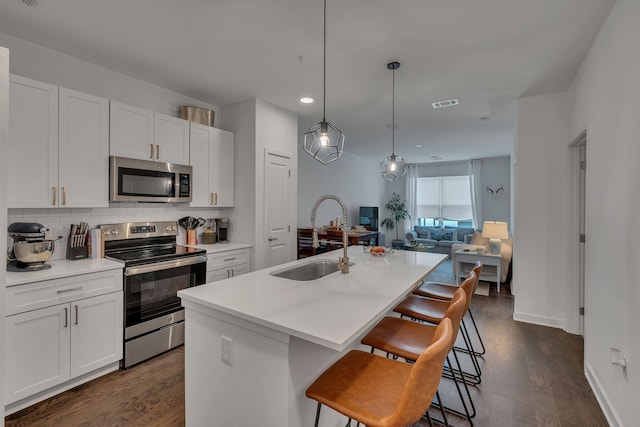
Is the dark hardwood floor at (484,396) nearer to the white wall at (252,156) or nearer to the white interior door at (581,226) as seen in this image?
the white interior door at (581,226)

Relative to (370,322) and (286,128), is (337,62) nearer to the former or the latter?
(286,128)

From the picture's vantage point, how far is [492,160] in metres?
8.56

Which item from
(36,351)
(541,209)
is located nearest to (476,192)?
(541,209)

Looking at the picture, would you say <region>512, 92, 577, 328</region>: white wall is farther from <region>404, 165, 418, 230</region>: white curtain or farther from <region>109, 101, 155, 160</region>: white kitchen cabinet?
<region>404, 165, 418, 230</region>: white curtain

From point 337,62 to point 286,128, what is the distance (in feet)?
4.99

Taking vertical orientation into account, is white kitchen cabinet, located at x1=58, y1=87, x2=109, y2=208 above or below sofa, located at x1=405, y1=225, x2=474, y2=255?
above

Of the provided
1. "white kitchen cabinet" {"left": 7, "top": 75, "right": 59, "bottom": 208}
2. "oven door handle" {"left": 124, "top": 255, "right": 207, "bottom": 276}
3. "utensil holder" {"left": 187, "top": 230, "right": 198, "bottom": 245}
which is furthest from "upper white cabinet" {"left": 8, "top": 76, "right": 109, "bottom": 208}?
A: "utensil holder" {"left": 187, "top": 230, "right": 198, "bottom": 245}

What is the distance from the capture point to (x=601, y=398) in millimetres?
2137

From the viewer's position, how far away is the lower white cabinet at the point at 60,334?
2.04 meters

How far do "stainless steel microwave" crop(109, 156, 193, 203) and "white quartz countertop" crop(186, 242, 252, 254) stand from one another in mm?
556

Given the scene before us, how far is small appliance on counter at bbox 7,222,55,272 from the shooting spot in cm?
222

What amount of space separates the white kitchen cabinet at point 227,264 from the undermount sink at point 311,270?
1.23 meters

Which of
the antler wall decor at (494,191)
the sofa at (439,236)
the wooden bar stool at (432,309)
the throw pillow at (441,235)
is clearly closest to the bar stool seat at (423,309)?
the wooden bar stool at (432,309)

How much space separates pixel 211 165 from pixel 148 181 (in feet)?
2.51
